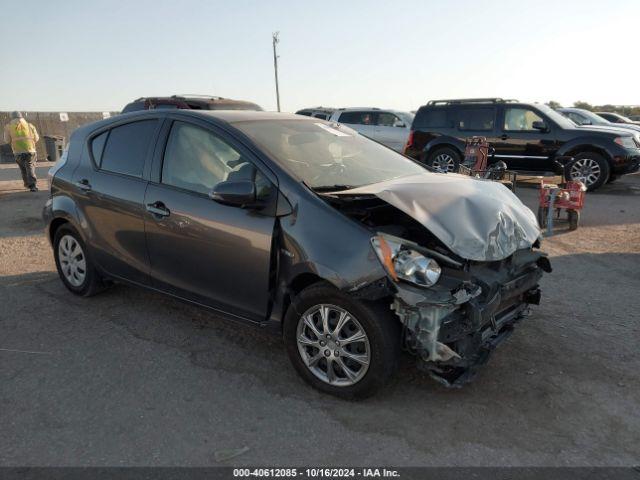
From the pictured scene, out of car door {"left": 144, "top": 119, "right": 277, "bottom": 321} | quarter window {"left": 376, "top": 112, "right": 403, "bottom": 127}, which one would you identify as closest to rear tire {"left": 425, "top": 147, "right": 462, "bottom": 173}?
quarter window {"left": 376, "top": 112, "right": 403, "bottom": 127}

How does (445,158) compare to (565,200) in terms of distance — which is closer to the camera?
(565,200)

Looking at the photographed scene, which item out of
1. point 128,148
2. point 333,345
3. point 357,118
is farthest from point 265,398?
point 357,118

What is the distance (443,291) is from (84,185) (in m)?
3.31

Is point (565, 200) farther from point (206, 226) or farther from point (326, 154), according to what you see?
point (206, 226)

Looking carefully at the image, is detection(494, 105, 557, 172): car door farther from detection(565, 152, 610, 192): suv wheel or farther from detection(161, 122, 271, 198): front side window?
detection(161, 122, 271, 198): front side window

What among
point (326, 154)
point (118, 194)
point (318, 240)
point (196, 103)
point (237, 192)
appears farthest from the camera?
point (196, 103)

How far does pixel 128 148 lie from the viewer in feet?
14.0

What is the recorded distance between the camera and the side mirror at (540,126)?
451 inches

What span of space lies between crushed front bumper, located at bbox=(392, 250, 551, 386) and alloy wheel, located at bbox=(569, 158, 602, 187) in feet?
30.4

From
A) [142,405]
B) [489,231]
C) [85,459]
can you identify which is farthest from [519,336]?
[85,459]

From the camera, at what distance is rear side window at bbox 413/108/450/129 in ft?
41.4

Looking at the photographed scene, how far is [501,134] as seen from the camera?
1195 centimetres

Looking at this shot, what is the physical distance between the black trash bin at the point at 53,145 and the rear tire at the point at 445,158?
48.9ft

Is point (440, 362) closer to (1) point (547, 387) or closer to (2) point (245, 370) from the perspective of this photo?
(1) point (547, 387)
